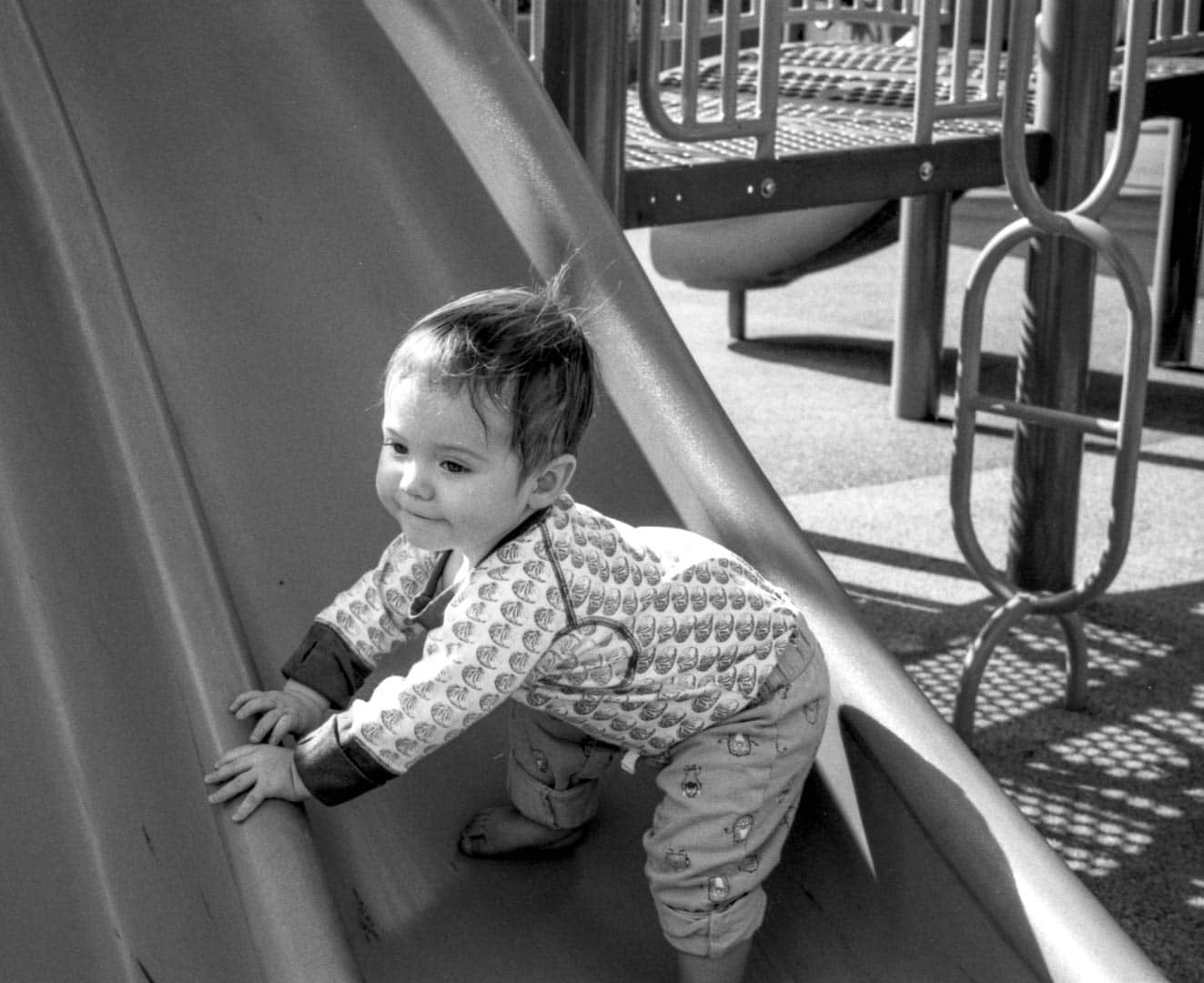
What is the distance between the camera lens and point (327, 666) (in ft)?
5.51

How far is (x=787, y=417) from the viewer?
4.77 m

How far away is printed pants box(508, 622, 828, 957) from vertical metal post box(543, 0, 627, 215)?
3.45 feet

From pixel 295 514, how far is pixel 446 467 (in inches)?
20.6

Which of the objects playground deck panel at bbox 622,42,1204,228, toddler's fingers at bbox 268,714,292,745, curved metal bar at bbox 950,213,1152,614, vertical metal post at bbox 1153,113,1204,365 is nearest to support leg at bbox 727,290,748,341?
vertical metal post at bbox 1153,113,1204,365

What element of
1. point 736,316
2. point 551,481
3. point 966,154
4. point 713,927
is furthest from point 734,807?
point 736,316

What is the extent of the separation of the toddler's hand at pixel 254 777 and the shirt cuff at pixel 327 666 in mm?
236

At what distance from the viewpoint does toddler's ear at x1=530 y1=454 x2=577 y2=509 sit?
4.93 ft

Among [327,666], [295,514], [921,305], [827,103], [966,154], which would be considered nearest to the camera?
[327,666]

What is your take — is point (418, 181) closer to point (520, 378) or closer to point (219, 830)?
point (520, 378)

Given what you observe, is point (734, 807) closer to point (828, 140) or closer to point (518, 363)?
point (518, 363)

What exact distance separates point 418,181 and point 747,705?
974 mm

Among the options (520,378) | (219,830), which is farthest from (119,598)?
(520,378)

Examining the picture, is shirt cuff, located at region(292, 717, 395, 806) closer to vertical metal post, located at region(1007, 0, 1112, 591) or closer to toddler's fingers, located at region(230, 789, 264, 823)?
toddler's fingers, located at region(230, 789, 264, 823)

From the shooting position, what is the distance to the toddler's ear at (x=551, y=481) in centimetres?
150
